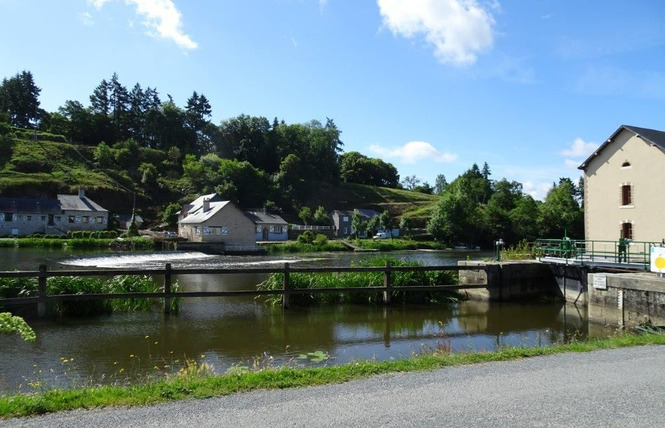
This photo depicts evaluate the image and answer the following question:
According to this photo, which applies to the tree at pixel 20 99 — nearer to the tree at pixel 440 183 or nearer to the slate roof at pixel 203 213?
the slate roof at pixel 203 213

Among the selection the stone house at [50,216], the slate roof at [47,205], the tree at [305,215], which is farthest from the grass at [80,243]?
the tree at [305,215]

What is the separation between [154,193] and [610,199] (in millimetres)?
81502

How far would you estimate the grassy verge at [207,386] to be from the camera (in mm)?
5375

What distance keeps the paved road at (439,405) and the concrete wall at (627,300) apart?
7.83 meters

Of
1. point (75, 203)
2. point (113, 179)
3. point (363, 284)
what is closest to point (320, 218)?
point (113, 179)

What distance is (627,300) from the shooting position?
14.6 m

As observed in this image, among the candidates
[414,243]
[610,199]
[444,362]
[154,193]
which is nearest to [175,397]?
[444,362]

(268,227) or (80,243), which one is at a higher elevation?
(268,227)

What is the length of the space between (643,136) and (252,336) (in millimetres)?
22383

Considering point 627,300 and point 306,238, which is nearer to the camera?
point 627,300

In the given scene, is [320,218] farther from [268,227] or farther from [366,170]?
[366,170]

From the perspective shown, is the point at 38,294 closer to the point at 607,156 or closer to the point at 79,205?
the point at 607,156

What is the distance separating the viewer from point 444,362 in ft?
25.1

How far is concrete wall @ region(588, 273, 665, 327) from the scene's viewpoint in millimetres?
13523
